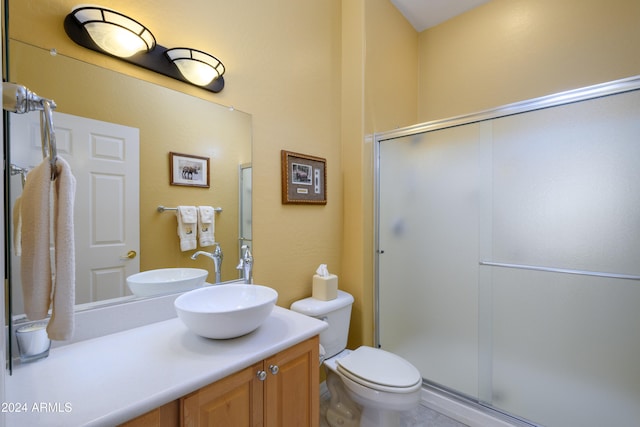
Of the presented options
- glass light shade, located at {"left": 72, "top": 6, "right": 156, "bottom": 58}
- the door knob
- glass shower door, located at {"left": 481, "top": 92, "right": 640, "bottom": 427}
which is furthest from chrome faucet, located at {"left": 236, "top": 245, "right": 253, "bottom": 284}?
A: glass shower door, located at {"left": 481, "top": 92, "right": 640, "bottom": 427}

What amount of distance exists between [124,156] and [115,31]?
0.46m

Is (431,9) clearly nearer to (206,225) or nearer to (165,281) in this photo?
(206,225)

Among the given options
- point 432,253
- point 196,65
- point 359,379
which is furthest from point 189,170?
point 432,253

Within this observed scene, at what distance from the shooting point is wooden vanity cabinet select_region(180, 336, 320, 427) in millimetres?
793

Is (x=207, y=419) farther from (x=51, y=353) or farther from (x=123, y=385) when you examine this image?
(x=51, y=353)

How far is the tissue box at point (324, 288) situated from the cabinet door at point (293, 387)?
597 mm

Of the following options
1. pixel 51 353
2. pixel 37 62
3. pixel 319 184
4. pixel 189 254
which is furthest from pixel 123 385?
pixel 319 184

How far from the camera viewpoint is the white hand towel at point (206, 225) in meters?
1.33

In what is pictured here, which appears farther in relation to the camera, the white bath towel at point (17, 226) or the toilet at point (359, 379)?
the toilet at point (359, 379)

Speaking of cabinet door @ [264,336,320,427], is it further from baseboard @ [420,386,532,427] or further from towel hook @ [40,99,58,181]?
baseboard @ [420,386,532,427]

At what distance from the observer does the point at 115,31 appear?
104 centimetres

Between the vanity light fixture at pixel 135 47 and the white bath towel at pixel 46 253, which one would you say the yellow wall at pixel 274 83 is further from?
the white bath towel at pixel 46 253

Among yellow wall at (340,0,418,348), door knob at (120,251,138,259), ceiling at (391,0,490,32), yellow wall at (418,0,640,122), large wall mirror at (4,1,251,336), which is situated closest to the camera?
large wall mirror at (4,1,251,336)

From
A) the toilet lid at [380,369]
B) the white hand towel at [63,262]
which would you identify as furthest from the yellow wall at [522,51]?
the white hand towel at [63,262]
